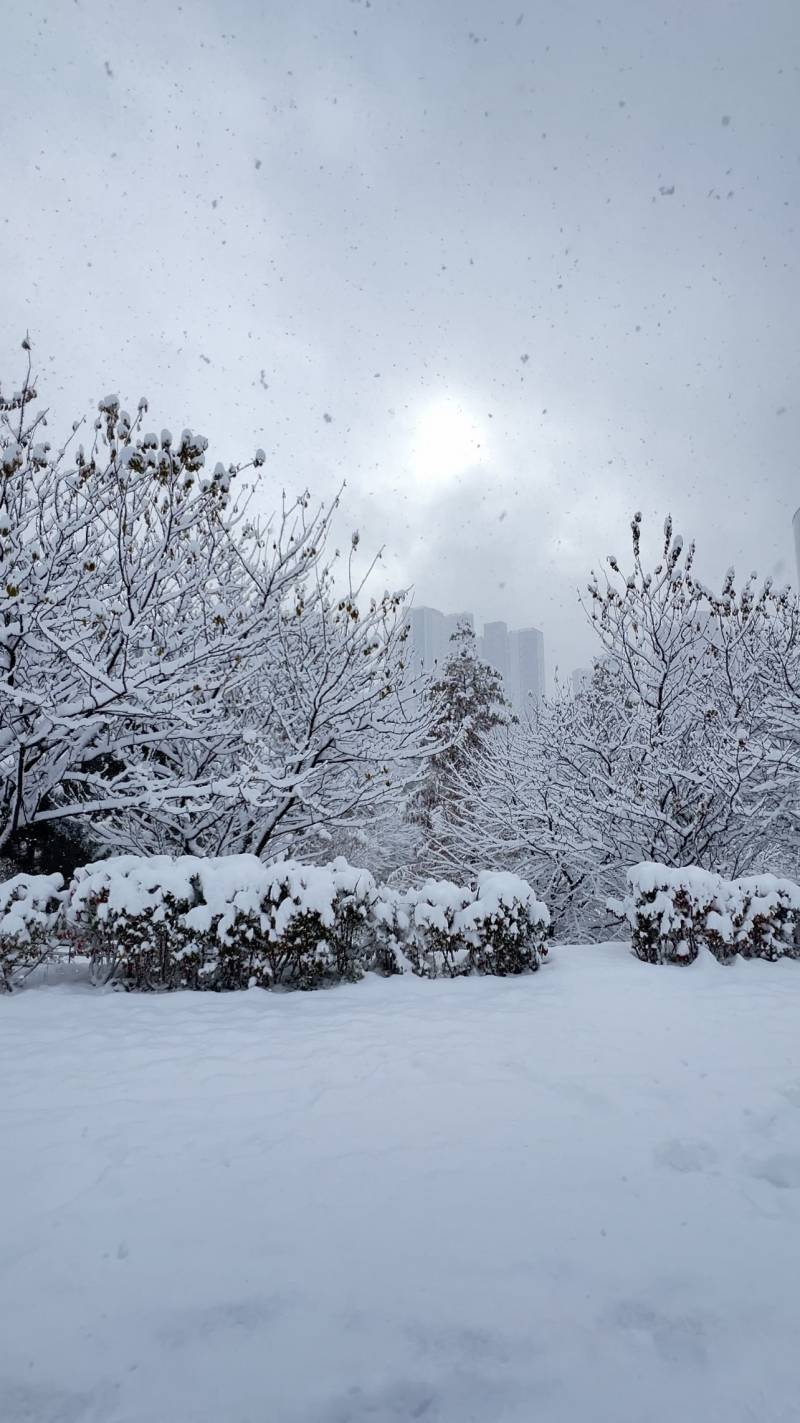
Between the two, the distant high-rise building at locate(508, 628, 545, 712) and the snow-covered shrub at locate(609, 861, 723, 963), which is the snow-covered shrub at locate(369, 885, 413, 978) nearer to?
the snow-covered shrub at locate(609, 861, 723, 963)

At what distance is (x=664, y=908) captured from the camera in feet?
22.1

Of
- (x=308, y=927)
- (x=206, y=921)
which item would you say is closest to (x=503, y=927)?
(x=308, y=927)

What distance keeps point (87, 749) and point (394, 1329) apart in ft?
21.7

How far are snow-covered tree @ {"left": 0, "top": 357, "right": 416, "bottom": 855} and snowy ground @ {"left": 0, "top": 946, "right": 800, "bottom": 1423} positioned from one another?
3.09m

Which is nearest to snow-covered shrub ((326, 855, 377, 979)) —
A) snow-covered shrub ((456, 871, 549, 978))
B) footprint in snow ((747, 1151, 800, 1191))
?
snow-covered shrub ((456, 871, 549, 978))

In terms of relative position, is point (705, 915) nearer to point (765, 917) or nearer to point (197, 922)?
point (765, 917)

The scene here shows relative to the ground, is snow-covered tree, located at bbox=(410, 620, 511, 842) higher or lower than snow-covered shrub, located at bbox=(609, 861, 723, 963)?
higher

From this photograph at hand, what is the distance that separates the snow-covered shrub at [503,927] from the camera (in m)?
6.38

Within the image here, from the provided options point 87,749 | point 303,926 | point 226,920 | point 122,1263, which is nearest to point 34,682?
point 87,749

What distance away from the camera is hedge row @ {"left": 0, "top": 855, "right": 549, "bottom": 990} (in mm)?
5582

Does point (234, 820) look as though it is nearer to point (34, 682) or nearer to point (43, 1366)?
point (34, 682)

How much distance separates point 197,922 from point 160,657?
2.98 metres

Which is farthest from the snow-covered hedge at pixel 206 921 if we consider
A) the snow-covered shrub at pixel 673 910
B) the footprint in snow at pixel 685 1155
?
the footprint in snow at pixel 685 1155

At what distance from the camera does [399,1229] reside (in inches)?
88.9
